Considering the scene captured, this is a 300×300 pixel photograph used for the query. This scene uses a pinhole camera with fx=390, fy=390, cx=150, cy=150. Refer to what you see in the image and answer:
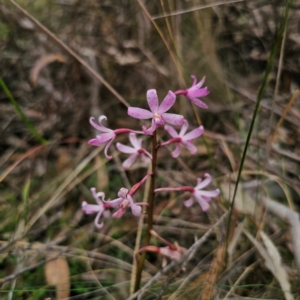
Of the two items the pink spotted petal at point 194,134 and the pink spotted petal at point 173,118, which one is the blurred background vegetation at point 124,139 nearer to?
the pink spotted petal at point 194,134

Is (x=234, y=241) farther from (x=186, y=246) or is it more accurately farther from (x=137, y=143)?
(x=137, y=143)

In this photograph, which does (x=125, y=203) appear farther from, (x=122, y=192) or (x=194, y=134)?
(x=194, y=134)

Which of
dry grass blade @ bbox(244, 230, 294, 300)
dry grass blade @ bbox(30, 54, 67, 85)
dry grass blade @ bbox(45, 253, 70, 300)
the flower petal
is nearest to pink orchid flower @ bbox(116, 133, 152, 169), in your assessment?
the flower petal

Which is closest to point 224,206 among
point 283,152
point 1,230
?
point 283,152

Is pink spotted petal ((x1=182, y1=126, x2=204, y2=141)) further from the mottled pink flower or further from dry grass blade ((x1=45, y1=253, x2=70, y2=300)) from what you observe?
dry grass blade ((x1=45, y1=253, x2=70, y2=300))

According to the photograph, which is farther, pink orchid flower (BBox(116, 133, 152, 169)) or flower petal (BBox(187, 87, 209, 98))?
pink orchid flower (BBox(116, 133, 152, 169))

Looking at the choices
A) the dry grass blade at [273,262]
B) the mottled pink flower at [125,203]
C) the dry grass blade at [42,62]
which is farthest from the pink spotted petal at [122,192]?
the dry grass blade at [42,62]
